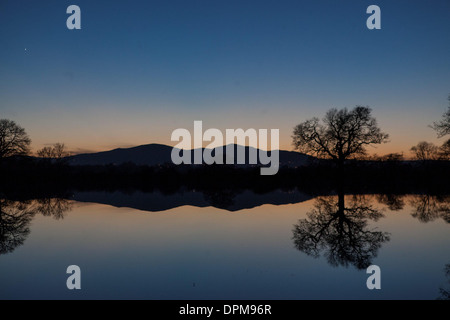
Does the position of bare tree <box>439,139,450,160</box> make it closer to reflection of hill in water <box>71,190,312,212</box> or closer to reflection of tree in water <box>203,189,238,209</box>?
reflection of hill in water <box>71,190,312,212</box>

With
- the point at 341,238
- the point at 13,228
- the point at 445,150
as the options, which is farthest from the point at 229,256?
the point at 445,150

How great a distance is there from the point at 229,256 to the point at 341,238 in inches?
158

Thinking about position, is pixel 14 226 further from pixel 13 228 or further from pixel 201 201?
pixel 201 201

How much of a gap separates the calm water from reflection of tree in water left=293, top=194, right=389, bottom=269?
0.03 meters

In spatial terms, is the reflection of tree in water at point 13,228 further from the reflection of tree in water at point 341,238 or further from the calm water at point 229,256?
the reflection of tree in water at point 341,238

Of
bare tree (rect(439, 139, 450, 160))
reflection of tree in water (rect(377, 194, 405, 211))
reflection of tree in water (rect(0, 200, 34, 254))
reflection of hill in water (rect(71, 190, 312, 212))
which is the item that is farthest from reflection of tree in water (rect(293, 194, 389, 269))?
bare tree (rect(439, 139, 450, 160))

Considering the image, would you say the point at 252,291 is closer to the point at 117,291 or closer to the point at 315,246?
the point at 117,291

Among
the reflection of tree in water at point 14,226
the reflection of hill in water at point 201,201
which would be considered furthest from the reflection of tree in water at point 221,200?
the reflection of tree in water at point 14,226

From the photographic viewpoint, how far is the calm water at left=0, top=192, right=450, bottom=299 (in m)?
5.75

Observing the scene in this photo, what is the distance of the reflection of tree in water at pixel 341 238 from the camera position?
307 inches

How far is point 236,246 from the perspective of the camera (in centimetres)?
895

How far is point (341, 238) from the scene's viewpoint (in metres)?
9.62

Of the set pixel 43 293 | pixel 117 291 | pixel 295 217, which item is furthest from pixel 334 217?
pixel 43 293

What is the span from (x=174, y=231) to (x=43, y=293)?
226 inches
